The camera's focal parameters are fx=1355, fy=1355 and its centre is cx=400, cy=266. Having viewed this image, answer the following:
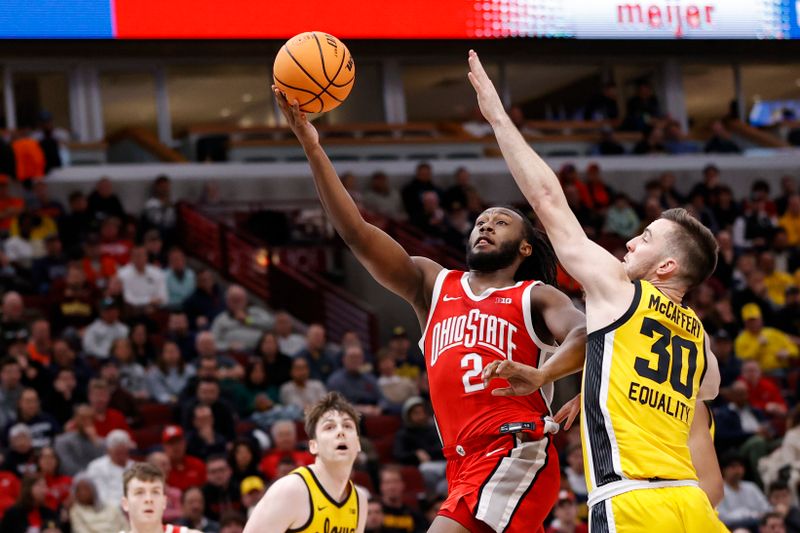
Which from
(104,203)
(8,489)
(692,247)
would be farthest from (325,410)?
(104,203)

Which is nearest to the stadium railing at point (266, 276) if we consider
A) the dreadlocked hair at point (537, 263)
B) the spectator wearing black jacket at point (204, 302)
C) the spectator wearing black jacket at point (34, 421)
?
the spectator wearing black jacket at point (204, 302)

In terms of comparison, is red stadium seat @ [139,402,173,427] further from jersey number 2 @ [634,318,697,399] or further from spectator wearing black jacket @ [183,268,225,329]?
jersey number 2 @ [634,318,697,399]

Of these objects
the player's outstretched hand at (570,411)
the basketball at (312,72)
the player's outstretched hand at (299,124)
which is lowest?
the player's outstretched hand at (570,411)

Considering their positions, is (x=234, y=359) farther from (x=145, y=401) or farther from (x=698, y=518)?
(x=698, y=518)

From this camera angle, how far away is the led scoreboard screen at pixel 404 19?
1507 centimetres

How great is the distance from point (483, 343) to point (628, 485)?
1.14 m

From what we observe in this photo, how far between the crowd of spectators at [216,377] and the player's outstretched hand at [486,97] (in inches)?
243

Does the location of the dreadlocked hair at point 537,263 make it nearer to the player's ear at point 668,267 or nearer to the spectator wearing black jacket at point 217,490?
the player's ear at point 668,267

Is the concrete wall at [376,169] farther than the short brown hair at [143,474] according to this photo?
Yes

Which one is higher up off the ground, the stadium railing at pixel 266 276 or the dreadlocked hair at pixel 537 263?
the dreadlocked hair at pixel 537 263

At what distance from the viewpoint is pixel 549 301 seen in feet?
18.8

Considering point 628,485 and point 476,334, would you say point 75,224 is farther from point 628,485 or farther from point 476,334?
point 628,485

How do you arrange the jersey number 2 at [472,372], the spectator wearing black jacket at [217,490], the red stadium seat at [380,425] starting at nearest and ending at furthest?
the jersey number 2 at [472,372] → the spectator wearing black jacket at [217,490] → the red stadium seat at [380,425]

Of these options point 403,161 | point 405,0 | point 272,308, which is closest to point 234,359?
point 272,308
